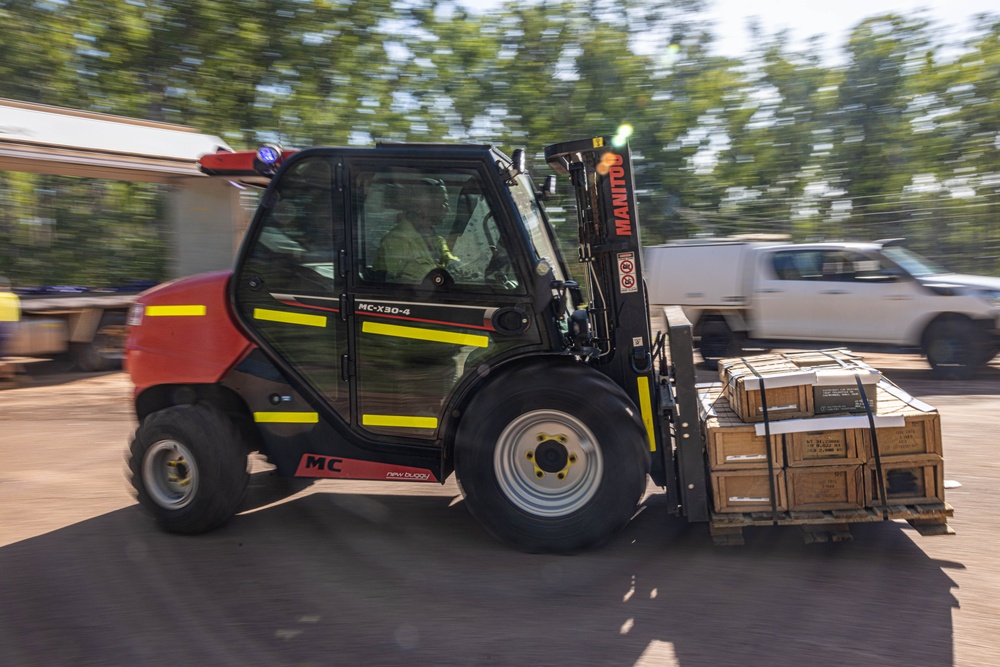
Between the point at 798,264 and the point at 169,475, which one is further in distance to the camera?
the point at 798,264

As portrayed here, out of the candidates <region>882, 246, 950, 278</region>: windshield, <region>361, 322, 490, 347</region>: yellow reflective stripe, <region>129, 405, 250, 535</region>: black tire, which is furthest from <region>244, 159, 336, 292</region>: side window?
<region>882, 246, 950, 278</region>: windshield

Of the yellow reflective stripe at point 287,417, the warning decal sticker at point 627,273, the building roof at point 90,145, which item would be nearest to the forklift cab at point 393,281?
the yellow reflective stripe at point 287,417

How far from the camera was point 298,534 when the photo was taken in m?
5.18

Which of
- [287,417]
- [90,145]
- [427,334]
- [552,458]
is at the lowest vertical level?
[552,458]

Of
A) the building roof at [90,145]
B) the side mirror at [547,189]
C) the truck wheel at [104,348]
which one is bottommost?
the truck wheel at [104,348]

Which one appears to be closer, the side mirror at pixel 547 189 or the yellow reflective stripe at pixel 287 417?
the yellow reflective stripe at pixel 287 417

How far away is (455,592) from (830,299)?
9.25 meters

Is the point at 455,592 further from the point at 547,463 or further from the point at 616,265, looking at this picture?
the point at 616,265

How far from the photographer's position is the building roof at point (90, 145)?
40.3ft

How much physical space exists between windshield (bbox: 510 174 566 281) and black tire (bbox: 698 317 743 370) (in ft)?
25.7

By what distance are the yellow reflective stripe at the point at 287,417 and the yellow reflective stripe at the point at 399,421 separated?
1.05 ft

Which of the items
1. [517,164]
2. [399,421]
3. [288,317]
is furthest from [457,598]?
[517,164]

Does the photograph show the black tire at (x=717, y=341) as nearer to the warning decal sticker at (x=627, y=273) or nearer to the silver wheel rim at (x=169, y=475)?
the warning decal sticker at (x=627, y=273)

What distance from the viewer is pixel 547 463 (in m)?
4.62
